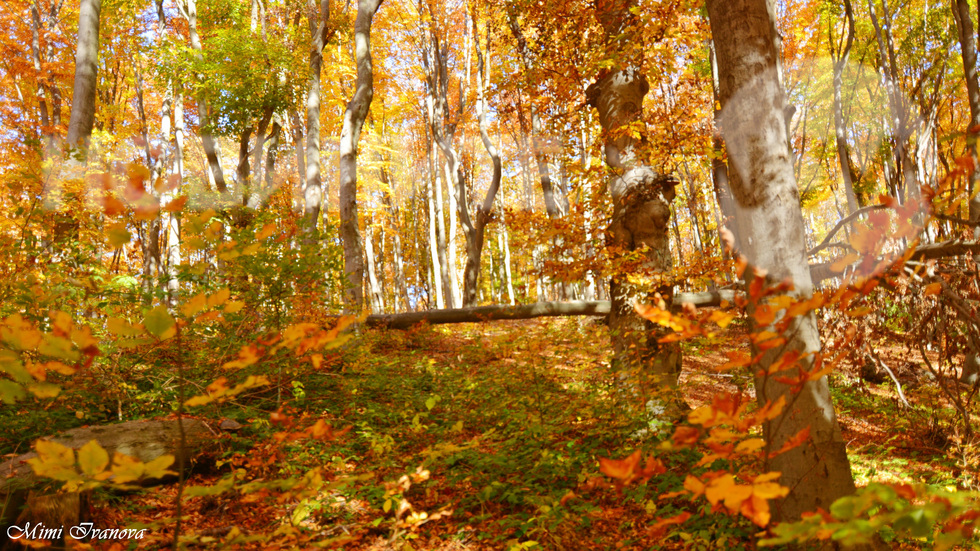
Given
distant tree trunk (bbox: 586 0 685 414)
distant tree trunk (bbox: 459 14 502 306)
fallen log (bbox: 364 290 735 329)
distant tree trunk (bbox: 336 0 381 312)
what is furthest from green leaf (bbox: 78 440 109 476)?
distant tree trunk (bbox: 459 14 502 306)

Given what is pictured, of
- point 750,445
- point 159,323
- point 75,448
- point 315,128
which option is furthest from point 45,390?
point 315,128

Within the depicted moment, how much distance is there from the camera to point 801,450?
245 cm

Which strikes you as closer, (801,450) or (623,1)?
(801,450)

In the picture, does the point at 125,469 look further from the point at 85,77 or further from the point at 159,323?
the point at 85,77

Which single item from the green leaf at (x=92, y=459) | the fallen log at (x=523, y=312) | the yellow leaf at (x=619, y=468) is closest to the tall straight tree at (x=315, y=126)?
the fallen log at (x=523, y=312)

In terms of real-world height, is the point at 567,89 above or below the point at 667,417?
above

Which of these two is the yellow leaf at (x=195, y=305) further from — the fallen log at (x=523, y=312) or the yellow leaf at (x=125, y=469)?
the fallen log at (x=523, y=312)

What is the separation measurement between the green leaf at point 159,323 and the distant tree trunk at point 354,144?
23.7 feet

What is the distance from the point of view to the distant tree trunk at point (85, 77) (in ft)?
17.2

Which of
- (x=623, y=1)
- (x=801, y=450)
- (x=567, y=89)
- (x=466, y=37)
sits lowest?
(x=801, y=450)

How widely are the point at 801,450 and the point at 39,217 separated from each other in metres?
6.12

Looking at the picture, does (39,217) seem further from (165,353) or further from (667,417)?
(667,417)

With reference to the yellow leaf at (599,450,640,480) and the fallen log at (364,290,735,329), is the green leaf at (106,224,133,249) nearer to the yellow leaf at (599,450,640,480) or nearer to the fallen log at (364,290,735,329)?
the yellow leaf at (599,450,640,480)

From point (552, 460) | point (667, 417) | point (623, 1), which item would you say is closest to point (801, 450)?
point (552, 460)
